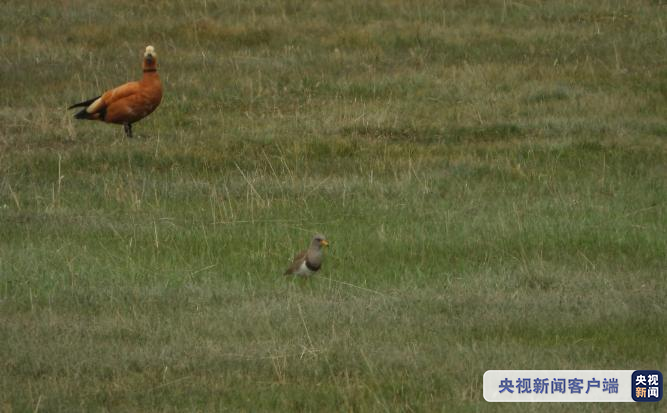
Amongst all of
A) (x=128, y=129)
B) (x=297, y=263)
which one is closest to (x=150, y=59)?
(x=128, y=129)

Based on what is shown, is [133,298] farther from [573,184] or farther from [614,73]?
[614,73]

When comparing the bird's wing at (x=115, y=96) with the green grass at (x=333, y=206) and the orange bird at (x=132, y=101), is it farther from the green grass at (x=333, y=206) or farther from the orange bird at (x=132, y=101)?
the green grass at (x=333, y=206)

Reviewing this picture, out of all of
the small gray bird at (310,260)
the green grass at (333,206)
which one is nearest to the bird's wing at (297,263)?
the small gray bird at (310,260)

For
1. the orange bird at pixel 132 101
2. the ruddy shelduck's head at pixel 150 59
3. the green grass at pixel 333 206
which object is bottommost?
the green grass at pixel 333 206

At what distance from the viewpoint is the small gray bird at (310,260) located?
344 inches

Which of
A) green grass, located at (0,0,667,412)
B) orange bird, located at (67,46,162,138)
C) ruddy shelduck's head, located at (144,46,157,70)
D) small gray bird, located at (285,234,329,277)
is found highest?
ruddy shelduck's head, located at (144,46,157,70)

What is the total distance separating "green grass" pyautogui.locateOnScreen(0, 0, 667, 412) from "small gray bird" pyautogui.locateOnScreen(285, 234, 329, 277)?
4.2 inches

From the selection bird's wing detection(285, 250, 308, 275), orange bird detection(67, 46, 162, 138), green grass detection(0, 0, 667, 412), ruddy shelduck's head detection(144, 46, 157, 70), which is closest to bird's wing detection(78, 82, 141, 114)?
orange bird detection(67, 46, 162, 138)

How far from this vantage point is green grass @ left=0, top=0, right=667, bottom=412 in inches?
284

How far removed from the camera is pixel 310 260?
875 centimetres

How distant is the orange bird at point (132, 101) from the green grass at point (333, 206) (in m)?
0.30

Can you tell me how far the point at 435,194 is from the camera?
11664 mm

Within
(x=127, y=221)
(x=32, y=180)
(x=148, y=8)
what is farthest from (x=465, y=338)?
(x=148, y=8)

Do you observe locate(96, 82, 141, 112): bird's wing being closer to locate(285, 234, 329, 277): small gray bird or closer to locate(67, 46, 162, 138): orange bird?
locate(67, 46, 162, 138): orange bird
